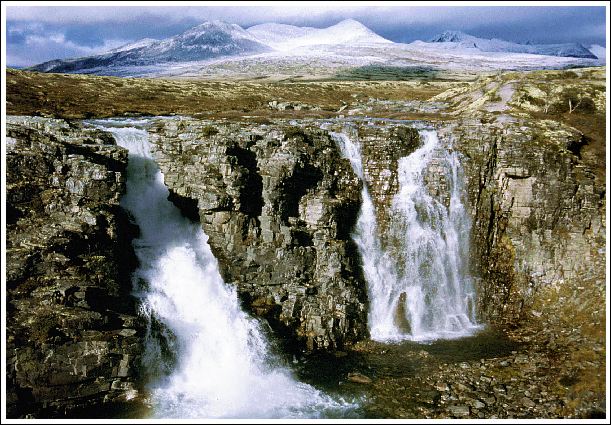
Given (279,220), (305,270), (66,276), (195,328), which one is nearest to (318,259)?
(305,270)

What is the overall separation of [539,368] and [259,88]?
78.7 meters

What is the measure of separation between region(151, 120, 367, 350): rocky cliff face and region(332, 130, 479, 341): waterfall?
1186 millimetres

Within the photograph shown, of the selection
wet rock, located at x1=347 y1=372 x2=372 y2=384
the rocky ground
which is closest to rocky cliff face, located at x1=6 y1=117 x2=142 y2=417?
the rocky ground

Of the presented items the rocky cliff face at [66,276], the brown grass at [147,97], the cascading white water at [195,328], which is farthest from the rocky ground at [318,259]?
the brown grass at [147,97]

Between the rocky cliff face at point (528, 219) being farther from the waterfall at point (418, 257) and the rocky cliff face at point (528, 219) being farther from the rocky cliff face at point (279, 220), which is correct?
the rocky cliff face at point (279, 220)

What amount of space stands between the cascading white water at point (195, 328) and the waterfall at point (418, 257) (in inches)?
362

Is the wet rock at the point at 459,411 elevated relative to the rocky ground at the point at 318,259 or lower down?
lower down

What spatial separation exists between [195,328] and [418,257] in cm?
1670

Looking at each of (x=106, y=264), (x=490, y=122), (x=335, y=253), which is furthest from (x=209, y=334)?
(x=490, y=122)

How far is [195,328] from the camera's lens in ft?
94.5

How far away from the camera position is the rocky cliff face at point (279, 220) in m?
32.6

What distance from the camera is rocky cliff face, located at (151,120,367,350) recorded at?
107 feet

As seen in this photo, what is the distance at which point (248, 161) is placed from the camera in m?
35.8

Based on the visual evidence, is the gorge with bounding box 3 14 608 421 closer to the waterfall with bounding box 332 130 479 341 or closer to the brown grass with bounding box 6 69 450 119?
the waterfall with bounding box 332 130 479 341
